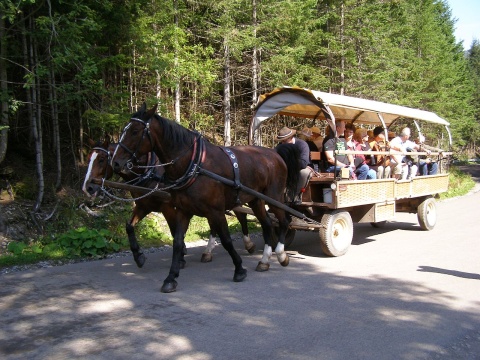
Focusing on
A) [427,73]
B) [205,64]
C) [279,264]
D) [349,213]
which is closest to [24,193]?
[205,64]

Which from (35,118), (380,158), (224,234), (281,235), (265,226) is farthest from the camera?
(35,118)

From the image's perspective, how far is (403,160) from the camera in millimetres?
10969

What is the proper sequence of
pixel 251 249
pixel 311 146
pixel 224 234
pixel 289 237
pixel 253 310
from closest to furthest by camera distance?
pixel 253 310, pixel 224 234, pixel 251 249, pixel 289 237, pixel 311 146

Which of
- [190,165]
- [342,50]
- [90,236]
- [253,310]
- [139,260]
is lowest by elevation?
[253,310]

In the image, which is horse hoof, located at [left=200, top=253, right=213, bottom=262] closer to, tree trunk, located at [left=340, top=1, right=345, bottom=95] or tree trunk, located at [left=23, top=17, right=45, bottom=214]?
tree trunk, located at [left=23, top=17, right=45, bottom=214]

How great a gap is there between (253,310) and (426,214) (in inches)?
284

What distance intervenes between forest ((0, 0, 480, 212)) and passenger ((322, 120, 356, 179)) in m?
4.51

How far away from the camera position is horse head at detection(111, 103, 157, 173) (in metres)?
6.01

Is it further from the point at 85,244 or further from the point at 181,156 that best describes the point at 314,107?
the point at 85,244

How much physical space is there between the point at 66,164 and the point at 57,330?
10175mm

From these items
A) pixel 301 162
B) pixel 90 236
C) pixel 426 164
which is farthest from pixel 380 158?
pixel 90 236

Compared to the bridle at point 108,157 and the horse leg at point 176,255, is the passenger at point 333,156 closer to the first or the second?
the horse leg at point 176,255

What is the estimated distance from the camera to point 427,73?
31.0m

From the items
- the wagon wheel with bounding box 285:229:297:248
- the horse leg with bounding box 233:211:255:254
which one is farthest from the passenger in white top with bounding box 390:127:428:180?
the horse leg with bounding box 233:211:255:254
